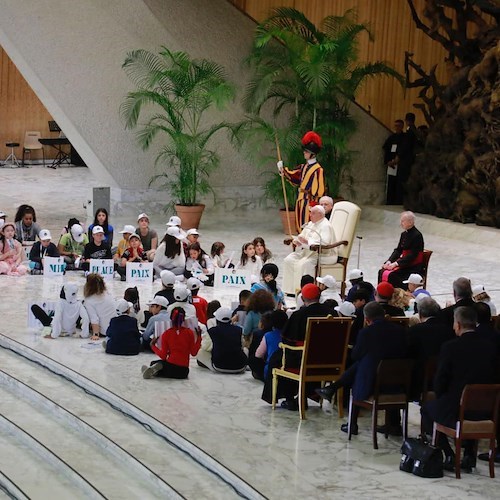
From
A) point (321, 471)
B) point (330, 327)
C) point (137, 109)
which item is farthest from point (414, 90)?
point (321, 471)

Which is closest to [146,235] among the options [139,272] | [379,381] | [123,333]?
[139,272]

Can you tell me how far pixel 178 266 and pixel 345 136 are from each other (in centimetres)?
529

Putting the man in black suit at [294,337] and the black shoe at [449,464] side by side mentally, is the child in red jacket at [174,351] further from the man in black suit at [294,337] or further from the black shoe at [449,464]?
the black shoe at [449,464]

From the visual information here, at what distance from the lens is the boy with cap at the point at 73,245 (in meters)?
14.8

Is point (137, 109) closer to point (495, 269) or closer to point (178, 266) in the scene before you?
point (178, 266)

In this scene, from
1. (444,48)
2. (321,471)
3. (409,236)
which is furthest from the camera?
(444,48)

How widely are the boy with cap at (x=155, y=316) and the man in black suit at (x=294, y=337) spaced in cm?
149

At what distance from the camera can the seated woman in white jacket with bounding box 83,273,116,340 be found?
11.4 m

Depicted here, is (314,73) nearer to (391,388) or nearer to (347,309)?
(347,309)

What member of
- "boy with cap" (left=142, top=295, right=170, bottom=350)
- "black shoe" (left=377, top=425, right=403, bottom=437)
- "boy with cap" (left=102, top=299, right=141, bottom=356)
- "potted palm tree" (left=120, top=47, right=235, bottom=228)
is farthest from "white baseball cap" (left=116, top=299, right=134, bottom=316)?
"potted palm tree" (left=120, top=47, right=235, bottom=228)

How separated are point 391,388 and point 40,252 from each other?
6.85 metres

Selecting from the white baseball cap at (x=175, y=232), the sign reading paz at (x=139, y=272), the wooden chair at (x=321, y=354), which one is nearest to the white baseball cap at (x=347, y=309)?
the wooden chair at (x=321, y=354)

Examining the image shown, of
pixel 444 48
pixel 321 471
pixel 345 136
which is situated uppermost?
pixel 444 48

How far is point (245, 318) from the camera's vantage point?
10.9 meters
